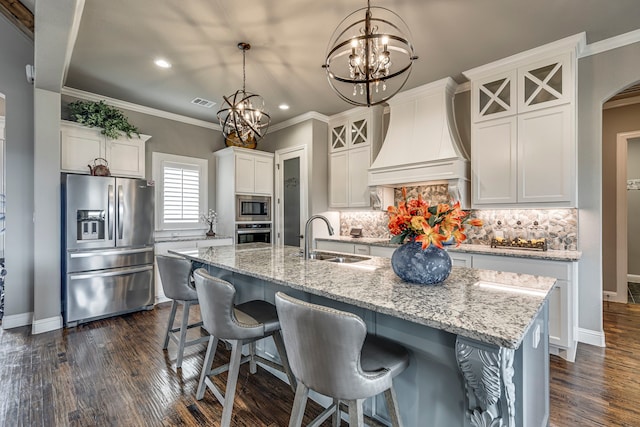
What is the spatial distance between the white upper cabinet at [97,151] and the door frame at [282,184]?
6.94 ft

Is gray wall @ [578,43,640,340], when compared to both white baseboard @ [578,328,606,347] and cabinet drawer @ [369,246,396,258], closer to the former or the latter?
white baseboard @ [578,328,606,347]

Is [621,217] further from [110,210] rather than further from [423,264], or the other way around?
[110,210]

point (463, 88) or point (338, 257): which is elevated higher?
point (463, 88)

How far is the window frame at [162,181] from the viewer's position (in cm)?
483

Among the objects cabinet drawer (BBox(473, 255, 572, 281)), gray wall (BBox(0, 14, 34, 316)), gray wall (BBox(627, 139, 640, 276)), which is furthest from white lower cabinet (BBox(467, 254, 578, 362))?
gray wall (BBox(0, 14, 34, 316))

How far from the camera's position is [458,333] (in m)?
1.02

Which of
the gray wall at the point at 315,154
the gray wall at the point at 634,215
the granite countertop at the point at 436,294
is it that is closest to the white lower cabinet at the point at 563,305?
the granite countertop at the point at 436,294

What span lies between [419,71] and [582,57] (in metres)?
1.58

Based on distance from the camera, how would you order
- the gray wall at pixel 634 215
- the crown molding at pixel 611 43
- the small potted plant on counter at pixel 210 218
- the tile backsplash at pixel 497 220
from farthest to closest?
the gray wall at pixel 634 215
the small potted plant on counter at pixel 210 218
the tile backsplash at pixel 497 220
the crown molding at pixel 611 43

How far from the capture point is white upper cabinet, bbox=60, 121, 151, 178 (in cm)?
380

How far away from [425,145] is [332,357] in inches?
131

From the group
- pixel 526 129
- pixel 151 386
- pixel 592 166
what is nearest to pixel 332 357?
pixel 151 386

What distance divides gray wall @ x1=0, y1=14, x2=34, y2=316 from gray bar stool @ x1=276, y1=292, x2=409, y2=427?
4.03 meters

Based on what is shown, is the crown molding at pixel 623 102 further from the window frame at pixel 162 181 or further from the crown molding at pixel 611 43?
the window frame at pixel 162 181
